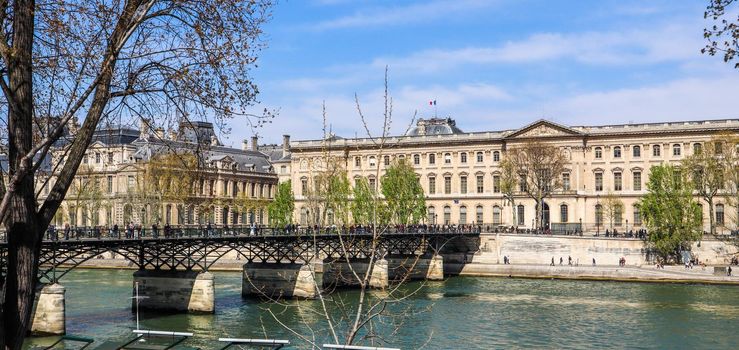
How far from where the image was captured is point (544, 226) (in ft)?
308

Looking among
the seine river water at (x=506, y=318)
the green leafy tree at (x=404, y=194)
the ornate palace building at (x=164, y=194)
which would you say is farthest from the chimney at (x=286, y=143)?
the seine river water at (x=506, y=318)

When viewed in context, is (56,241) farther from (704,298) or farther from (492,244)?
(492,244)

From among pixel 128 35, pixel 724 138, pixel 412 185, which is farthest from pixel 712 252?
pixel 128 35

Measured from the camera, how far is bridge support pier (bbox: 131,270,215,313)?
44844 millimetres

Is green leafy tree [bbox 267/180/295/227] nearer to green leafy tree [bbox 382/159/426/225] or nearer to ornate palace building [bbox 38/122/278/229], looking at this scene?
ornate palace building [bbox 38/122/278/229]

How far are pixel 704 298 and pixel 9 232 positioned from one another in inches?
1974

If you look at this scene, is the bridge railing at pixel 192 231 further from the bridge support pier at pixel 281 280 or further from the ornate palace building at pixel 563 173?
the ornate palace building at pixel 563 173

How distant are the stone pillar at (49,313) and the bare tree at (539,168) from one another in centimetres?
5786

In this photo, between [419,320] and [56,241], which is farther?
[419,320]

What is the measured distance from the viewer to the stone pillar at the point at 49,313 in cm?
3597

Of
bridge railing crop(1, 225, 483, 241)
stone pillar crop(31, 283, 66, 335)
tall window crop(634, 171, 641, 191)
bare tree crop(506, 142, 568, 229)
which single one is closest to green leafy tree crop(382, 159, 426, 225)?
bridge railing crop(1, 225, 483, 241)

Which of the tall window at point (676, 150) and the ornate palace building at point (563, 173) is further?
the ornate palace building at point (563, 173)

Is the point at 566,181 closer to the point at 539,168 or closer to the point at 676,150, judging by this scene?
the point at 539,168

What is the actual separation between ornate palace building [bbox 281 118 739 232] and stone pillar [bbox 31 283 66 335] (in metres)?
48.7
